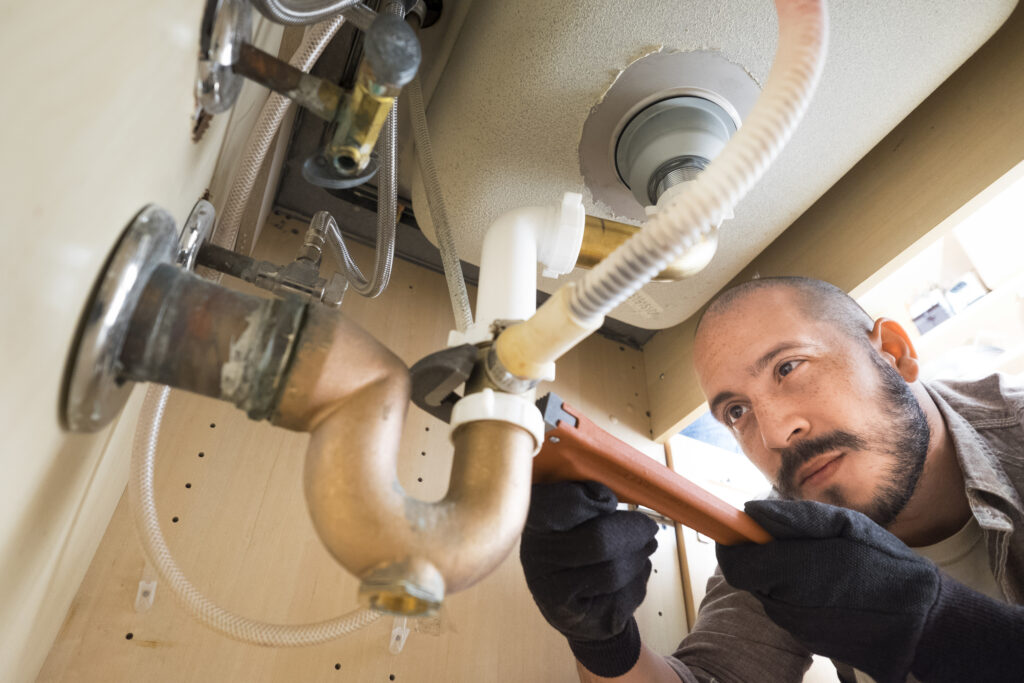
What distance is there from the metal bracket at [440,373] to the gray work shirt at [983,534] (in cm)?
55

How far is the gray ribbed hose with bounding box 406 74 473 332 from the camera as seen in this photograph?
551mm

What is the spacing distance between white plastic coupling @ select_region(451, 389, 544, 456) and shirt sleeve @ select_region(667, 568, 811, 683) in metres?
0.56

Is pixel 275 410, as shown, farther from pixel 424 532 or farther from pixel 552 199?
pixel 552 199

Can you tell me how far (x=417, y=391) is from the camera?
452 millimetres

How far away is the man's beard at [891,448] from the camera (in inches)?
32.0

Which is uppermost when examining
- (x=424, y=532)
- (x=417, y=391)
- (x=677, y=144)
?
(x=677, y=144)

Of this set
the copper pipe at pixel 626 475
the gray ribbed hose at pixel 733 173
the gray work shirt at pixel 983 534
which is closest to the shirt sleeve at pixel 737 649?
the gray work shirt at pixel 983 534

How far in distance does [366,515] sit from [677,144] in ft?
1.70

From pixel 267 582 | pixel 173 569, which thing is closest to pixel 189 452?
pixel 267 582

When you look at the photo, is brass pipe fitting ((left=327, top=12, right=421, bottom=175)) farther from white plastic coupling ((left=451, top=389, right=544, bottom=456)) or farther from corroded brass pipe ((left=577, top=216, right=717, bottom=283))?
corroded brass pipe ((left=577, top=216, right=717, bottom=283))

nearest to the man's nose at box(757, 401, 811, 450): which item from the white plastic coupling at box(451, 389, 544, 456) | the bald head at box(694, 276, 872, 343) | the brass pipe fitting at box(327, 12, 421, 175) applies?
the bald head at box(694, 276, 872, 343)

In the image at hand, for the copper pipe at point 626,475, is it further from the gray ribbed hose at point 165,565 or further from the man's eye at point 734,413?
the man's eye at point 734,413

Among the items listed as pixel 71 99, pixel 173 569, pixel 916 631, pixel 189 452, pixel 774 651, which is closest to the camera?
pixel 71 99

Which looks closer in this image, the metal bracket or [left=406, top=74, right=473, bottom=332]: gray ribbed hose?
the metal bracket
